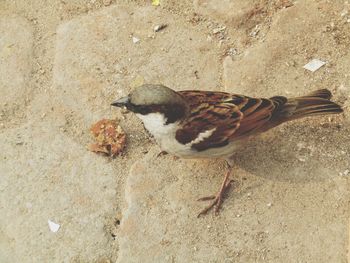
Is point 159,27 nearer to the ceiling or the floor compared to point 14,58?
nearer to the ceiling

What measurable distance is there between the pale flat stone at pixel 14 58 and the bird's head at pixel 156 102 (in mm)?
865

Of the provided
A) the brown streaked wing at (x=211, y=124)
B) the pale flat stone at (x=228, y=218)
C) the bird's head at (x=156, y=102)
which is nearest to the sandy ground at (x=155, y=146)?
the pale flat stone at (x=228, y=218)

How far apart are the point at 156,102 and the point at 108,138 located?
0.56 m

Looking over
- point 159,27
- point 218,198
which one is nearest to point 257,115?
point 218,198

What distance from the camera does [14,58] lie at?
426 centimetres

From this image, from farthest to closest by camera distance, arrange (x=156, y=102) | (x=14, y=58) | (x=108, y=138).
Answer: (x=14, y=58)
(x=108, y=138)
(x=156, y=102)

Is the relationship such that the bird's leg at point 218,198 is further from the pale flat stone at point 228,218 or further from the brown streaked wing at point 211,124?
the brown streaked wing at point 211,124

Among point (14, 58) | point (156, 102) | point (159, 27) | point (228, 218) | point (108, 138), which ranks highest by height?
point (156, 102)

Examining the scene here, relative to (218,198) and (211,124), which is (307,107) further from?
(218,198)

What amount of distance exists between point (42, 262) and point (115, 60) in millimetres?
1487

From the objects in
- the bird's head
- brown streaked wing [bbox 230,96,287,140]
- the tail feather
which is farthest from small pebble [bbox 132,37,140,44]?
the tail feather

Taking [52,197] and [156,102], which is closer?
[156,102]

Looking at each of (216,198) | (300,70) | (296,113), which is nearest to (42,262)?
(216,198)

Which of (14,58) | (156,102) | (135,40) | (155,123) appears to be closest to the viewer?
(156,102)
